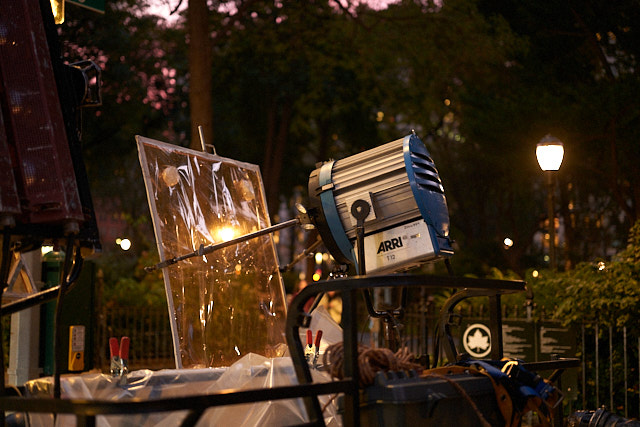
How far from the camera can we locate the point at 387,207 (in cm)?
415

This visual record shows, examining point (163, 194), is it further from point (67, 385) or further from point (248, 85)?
point (248, 85)

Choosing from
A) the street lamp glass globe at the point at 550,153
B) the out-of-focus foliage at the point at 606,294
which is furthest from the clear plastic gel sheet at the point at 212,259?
the street lamp glass globe at the point at 550,153

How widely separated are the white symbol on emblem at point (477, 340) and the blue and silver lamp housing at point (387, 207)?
6168 mm

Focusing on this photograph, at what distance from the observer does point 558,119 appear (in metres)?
18.8

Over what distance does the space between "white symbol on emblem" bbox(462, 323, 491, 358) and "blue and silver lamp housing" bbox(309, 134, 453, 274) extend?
6168mm

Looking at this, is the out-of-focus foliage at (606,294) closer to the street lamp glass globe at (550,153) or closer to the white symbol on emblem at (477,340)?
the white symbol on emblem at (477,340)

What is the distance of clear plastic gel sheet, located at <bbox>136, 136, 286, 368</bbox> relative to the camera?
5.34 metres

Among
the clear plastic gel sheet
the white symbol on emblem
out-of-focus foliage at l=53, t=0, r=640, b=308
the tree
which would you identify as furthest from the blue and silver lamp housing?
out-of-focus foliage at l=53, t=0, r=640, b=308

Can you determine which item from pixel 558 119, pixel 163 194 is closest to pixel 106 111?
pixel 558 119

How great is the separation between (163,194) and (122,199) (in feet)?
98.9

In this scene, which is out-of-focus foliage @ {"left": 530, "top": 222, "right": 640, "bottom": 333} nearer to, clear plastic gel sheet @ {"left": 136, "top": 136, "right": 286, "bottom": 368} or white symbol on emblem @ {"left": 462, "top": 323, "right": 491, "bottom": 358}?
white symbol on emblem @ {"left": 462, "top": 323, "right": 491, "bottom": 358}

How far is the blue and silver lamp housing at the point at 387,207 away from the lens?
408 cm

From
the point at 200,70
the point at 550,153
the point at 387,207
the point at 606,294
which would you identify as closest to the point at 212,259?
the point at 387,207

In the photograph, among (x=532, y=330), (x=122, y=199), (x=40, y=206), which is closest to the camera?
(x=40, y=206)
